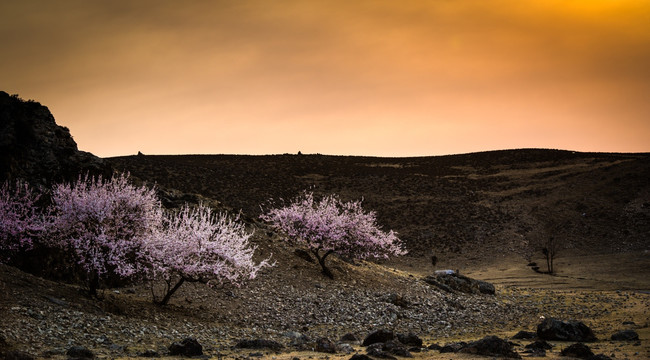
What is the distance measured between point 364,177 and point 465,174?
26.5 meters

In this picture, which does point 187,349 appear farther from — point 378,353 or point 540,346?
point 540,346

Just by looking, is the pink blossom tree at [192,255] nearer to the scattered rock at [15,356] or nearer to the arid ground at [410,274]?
the arid ground at [410,274]

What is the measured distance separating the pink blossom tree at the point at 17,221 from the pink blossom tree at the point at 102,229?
1142 millimetres

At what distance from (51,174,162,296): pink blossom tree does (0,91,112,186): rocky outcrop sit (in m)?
5.16

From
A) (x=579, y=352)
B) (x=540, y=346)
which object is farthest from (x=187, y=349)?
(x=579, y=352)

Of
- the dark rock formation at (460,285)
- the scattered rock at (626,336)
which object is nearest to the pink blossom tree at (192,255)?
the scattered rock at (626,336)

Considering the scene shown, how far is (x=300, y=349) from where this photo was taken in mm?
20578

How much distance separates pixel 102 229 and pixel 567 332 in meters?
21.1

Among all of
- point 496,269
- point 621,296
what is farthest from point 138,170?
point 621,296

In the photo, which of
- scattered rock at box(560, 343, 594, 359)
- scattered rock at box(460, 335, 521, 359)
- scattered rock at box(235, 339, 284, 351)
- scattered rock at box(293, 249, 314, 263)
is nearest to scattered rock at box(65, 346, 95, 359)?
scattered rock at box(235, 339, 284, 351)

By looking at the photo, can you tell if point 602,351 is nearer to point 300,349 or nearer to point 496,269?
point 300,349

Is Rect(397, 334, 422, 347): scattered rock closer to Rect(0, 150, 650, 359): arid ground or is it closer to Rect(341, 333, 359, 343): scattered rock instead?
Rect(0, 150, 650, 359): arid ground

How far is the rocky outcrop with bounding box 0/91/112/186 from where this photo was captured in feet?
95.4

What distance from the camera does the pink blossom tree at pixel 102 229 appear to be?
23625 millimetres
